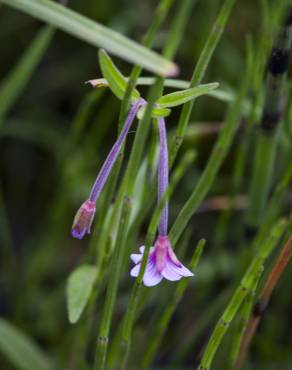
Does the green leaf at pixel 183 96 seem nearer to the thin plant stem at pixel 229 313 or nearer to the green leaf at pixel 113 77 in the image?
the green leaf at pixel 113 77

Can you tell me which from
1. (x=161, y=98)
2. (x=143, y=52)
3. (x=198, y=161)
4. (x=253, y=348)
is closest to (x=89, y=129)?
(x=198, y=161)

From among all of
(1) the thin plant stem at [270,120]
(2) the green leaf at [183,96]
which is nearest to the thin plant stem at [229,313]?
(2) the green leaf at [183,96]

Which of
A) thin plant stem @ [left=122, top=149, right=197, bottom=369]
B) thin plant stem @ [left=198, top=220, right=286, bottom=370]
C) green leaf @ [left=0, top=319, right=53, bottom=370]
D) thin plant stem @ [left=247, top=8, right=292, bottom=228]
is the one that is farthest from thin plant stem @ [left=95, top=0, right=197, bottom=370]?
green leaf @ [left=0, top=319, right=53, bottom=370]

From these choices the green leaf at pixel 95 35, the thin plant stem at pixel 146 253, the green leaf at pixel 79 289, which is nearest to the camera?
the green leaf at pixel 95 35

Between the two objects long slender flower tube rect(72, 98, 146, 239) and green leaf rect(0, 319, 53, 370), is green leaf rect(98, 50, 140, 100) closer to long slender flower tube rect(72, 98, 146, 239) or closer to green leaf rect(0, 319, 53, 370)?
long slender flower tube rect(72, 98, 146, 239)

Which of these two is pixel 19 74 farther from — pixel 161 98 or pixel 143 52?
pixel 143 52

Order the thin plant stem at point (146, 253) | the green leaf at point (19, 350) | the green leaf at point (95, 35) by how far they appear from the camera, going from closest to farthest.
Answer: the green leaf at point (95, 35), the thin plant stem at point (146, 253), the green leaf at point (19, 350)
